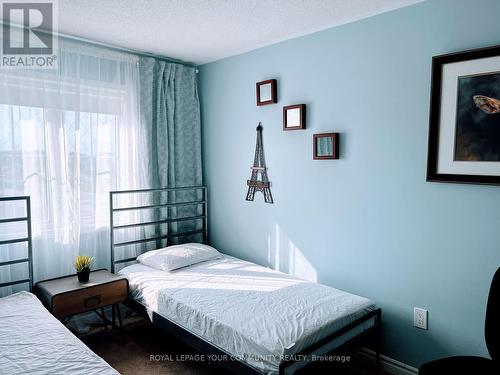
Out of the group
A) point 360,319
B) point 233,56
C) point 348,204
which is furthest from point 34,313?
point 233,56

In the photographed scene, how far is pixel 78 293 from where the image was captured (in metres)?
2.68

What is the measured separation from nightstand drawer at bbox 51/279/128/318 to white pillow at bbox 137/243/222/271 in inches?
13.6

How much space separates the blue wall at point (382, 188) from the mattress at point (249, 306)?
0.29 metres

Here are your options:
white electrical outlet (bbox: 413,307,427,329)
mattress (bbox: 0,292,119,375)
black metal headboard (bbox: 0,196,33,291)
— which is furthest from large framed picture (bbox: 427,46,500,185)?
black metal headboard (bbox: 0,196,33,291)

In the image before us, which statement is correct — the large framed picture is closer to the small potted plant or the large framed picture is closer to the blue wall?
the blue wall

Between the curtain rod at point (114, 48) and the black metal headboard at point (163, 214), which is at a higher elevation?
the curtain rod at point (114, 48)

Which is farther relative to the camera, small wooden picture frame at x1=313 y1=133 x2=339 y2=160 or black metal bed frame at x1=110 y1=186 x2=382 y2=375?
small wooden picture frame at x1=313 y1=133 x2=339 y2=160

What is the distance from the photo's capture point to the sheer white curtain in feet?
9.36

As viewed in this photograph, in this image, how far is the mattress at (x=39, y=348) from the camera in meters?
1.69

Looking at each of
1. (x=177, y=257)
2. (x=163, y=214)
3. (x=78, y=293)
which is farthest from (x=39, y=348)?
(x=163, y=214)

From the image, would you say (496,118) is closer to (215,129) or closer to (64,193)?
(215,129)

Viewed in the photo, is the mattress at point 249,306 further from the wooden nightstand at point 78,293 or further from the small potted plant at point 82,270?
the small potted plant at point 82,270

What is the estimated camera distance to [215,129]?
3918 mm

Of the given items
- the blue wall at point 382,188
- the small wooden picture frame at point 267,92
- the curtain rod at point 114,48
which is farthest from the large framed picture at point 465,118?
the curtain rod at point 114,48
